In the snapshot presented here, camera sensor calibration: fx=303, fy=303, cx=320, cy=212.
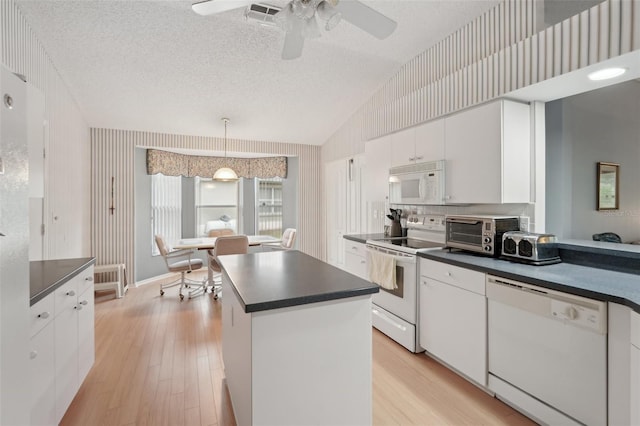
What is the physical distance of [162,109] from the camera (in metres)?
4.16

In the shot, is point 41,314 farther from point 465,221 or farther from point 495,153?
point 495,153

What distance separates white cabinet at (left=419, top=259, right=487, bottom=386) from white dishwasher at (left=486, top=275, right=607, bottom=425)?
8 cm

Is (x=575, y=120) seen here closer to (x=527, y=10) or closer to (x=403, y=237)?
(x=527, y=10)

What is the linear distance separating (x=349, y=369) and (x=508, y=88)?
233 cm

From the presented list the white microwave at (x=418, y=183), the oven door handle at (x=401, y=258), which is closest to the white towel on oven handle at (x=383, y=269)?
the oven door handle at (x=401, y=258)

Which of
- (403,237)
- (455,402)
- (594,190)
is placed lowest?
(455,402)

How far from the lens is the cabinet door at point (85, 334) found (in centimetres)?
203

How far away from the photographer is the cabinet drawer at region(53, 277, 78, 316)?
1663mm

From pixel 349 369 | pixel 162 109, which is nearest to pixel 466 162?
pixel 349 369

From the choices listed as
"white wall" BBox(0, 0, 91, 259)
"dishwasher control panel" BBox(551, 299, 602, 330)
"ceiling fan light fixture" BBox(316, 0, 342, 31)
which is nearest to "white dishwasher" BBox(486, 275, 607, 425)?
"dishwasher control panel" BBox(551, 299, 602, 330)

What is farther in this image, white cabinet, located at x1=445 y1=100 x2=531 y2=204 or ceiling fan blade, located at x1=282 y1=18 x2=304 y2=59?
white cabinet, located at x1=445 y1=100 x2=531 y2=204

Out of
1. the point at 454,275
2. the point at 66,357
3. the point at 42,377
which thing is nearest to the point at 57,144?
the point at 66,357

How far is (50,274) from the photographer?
70.2 inches

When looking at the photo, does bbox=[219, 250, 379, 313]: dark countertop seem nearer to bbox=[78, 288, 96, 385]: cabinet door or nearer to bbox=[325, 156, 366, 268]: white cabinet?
bbox=[78, 288, 96, 385]: cabinet door
